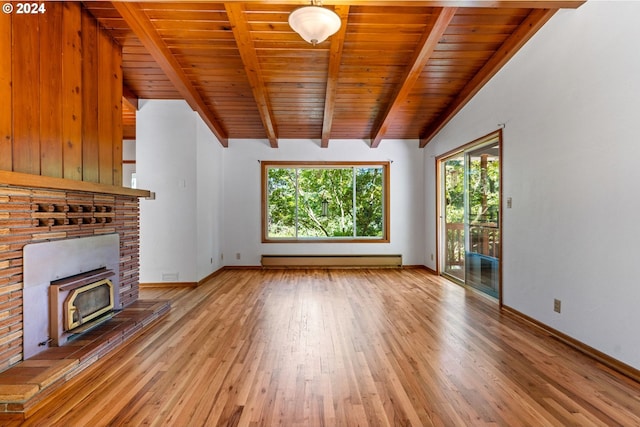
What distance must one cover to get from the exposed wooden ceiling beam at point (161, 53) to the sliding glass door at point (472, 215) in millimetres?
4005

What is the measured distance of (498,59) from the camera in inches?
143

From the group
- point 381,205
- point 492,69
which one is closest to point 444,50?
point 492,69

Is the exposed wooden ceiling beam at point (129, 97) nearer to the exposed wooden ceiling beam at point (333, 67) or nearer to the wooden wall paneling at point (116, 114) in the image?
the wooden wall paneling at point (116, 114)

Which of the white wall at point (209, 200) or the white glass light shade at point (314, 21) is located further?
the white wall at point (209, 200)

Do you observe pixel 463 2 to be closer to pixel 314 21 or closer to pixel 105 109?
pixel 314 21

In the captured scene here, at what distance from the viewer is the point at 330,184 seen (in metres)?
6.30

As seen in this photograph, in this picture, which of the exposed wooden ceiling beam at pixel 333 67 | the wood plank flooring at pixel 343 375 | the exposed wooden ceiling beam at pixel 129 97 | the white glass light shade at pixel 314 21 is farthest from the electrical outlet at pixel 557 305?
the exposed wooden ceiling beam at pixel 129 97

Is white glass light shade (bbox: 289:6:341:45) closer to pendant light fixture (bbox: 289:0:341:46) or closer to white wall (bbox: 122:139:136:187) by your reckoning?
pendant light fixture (bbox: 289:0:341:46)

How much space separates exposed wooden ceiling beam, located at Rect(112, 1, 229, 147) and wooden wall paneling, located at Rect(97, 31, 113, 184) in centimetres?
40

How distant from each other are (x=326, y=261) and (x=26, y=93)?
4810 millimetres

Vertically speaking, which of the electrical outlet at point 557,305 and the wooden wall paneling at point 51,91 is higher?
the wooden wall paneling at point 51,91

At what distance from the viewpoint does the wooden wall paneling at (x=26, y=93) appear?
2.19 meters

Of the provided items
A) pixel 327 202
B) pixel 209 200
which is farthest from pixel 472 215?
pixel 209 200

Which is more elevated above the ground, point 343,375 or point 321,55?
point 321,55
